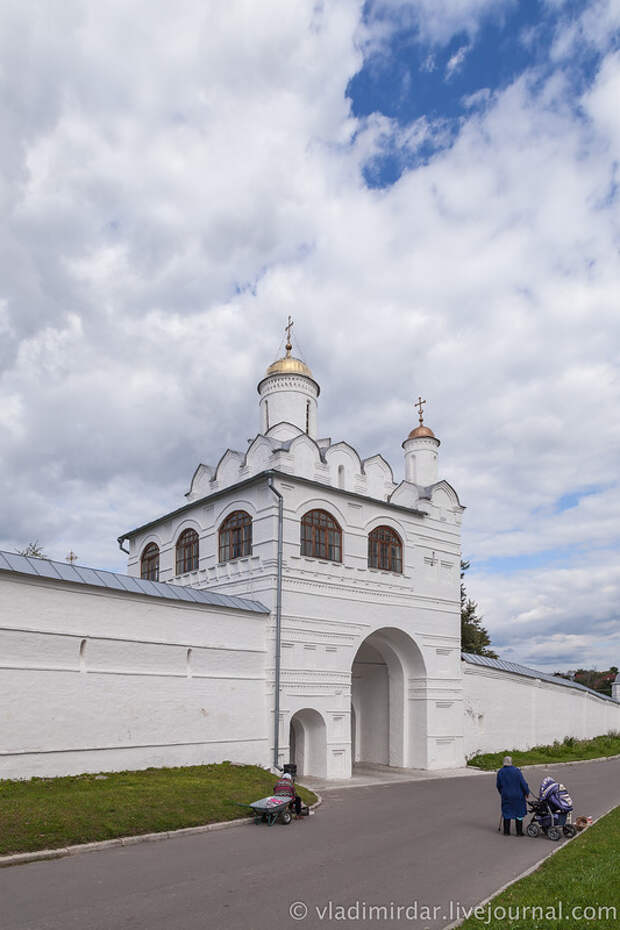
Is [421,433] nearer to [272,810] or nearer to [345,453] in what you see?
[345,453]

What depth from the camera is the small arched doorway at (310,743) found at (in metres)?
18.7

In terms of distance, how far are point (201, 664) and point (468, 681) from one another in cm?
1140

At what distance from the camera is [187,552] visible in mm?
21984

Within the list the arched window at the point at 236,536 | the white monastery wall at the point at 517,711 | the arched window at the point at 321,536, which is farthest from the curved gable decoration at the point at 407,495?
the white monastery wall at the point at 517,711

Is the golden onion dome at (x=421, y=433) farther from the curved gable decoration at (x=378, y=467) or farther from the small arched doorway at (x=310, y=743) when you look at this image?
the small arched doorway at (x=310, y=743)

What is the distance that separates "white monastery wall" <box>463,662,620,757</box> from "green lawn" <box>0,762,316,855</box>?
11.4 meters

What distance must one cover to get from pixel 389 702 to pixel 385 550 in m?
5.06

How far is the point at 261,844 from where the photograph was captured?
9.95 meters

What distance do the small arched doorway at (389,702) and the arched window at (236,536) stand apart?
510cm

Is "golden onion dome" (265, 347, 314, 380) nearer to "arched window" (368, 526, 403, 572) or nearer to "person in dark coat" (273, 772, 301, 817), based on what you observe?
"arched window" (368, 526, 403, 572)

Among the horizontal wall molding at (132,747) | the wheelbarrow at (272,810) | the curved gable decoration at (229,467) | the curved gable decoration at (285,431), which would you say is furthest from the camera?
the curved gable decoration at (285,431)

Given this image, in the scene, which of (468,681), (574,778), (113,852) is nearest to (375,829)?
(113,852)

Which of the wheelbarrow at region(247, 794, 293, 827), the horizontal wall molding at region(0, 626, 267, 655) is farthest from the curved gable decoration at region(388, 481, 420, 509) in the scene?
the wheelbarrow at region(247, 794, 293, 827)

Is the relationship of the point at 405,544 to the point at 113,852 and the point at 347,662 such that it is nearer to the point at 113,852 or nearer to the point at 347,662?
the point at 347,662
